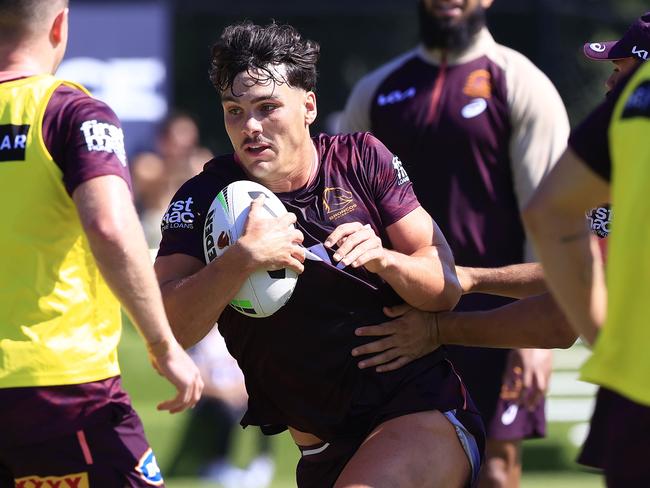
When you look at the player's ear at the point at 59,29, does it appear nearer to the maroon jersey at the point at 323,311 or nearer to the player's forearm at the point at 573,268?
the maroon jersey at the point at 323,311

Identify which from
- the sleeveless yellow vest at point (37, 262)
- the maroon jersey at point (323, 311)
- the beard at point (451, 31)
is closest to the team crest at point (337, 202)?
the maroon jersey at point (323, 311)

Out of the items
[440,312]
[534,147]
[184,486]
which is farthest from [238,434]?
[440,312]

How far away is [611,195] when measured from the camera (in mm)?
3133

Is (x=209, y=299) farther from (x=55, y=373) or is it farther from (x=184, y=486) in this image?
(x=184, y=486)

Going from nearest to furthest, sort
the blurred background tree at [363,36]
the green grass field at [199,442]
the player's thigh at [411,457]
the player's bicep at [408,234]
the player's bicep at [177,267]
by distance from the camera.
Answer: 1. the player's thigh at [411,457]
2. the player's bicep at [177,267]
3. the player's bicep at [408,234]
4. the green grass field at [199,442]
5. the blurred background tree at [363,36]

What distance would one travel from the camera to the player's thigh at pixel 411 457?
13.0ft

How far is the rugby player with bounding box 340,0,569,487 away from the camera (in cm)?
571

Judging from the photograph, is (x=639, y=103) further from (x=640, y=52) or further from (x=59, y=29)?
(x=59, y=29)

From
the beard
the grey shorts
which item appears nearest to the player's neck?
the grey shorts

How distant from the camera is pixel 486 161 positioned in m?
5.73

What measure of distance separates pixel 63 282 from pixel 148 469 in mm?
603

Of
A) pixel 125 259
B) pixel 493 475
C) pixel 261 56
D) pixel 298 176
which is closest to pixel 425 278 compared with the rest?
pixel 298 176

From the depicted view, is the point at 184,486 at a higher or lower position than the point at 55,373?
lower

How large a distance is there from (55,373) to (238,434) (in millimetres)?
4518
